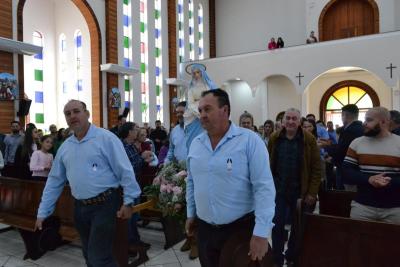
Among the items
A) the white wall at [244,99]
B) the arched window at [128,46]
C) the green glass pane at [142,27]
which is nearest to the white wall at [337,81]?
the white wall at [244,99]

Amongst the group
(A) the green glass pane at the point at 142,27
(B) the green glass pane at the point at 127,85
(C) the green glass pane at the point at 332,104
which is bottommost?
(C) the green glass pane at the point at 332,104

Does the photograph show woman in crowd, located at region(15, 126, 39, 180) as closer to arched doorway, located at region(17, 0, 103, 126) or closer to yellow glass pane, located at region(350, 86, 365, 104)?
arched doorway, located at region(17, 0, 103, 126)

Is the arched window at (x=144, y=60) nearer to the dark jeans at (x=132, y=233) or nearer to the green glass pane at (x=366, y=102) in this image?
the green glass pane at (x=366, y=102)

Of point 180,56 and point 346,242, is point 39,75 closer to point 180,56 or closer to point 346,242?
point 180,56

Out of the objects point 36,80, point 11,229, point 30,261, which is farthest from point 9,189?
point 36,80

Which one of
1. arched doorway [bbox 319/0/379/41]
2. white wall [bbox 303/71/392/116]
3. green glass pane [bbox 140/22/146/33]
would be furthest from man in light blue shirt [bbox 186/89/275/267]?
arched doorway [bbox 319/0/379/41]

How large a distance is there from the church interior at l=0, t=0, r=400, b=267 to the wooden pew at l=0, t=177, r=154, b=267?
5.47m

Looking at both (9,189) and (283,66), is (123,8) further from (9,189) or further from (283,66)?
(9,189)

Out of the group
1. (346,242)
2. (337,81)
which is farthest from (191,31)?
(346,242)

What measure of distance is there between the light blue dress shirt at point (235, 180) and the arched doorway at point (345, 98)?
48.7ft

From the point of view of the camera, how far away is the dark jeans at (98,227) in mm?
2738

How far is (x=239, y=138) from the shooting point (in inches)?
82.9

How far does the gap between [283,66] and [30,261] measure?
12340 millimetres

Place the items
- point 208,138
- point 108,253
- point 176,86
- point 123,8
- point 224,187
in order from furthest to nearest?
point 176,86 < point 123,8 < point 108,253 < point 208,138 < point 224,187
